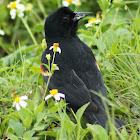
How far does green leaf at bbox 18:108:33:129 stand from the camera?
7.86 ft

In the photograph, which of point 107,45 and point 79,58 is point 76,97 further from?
point 107,45

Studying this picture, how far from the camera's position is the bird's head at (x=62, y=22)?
296cm

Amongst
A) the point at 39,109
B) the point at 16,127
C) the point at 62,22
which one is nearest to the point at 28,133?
the point at 16,127

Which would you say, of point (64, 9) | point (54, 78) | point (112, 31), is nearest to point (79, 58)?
point (54, 78)

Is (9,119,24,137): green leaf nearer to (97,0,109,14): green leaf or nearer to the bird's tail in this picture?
the bird's tail

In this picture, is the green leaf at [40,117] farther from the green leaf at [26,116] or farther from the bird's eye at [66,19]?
the bird's eye at [66,19]

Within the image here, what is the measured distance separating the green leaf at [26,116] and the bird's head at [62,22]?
93 centimetres

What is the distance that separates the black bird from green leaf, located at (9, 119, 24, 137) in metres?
0.45

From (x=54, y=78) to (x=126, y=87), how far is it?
724 millimetres

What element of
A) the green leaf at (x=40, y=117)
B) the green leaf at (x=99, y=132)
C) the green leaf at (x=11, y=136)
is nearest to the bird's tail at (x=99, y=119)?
the green leaf at (x=99, y=132)

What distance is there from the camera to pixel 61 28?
301 centimetres

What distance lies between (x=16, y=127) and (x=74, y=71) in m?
0.73

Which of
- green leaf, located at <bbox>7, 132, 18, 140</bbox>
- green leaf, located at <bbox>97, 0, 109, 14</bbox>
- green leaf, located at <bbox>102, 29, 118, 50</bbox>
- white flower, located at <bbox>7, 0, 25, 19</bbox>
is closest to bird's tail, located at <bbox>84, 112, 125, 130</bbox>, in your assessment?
green leaf, located at <bbox>7, 132, 18, 140</bbox>

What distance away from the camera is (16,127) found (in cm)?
239
